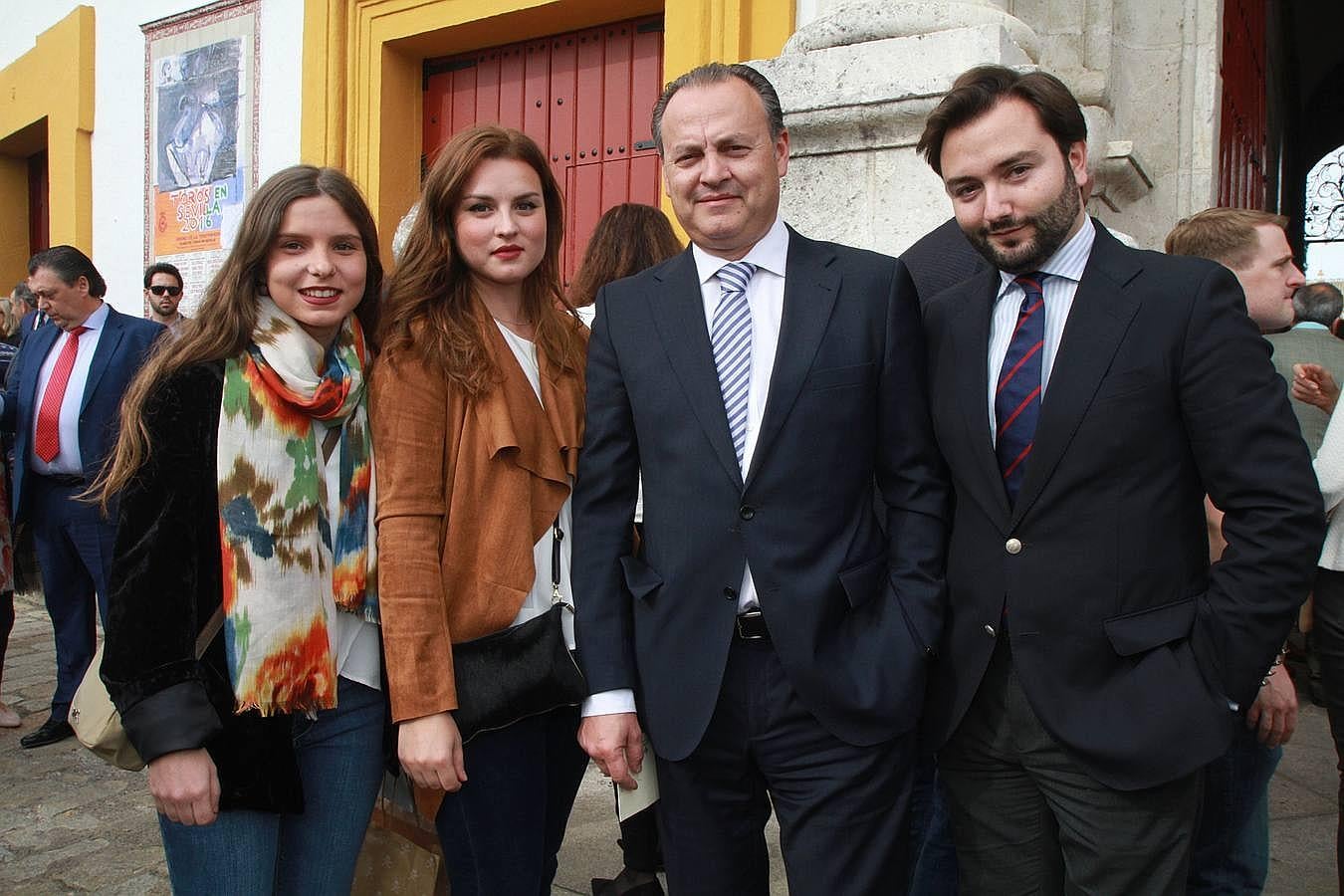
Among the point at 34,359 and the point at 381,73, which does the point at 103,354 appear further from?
the point at 381,73

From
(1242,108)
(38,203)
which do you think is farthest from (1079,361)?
(38,203)

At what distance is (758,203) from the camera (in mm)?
1862

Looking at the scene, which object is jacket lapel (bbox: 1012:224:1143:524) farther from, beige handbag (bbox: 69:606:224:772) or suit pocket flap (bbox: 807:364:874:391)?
beige handbag (bbox: 69:606:224:772)

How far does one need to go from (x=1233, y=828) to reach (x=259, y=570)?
2.06m

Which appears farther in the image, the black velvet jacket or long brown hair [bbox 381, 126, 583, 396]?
long brown hair [bbox 381, 126, 583, 396]

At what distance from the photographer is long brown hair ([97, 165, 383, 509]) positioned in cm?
172

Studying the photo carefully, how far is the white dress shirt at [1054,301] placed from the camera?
5.78 feet

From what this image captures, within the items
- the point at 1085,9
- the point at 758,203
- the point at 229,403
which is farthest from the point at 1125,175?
the point at 229,403

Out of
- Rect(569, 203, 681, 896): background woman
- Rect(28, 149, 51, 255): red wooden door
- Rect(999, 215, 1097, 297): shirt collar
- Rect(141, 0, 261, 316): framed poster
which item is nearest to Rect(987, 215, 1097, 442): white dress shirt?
Rect(999, 215, 1097, 297): shirt collar

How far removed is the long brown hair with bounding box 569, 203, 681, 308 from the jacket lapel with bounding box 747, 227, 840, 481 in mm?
1379

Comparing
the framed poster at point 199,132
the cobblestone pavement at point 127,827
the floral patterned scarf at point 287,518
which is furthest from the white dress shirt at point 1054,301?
the framed poster at point 199,132

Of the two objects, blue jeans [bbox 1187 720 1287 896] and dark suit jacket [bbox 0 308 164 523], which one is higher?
dark suit jacket [bbox 0 308 164 523]

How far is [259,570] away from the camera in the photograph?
A: 1.72 metres

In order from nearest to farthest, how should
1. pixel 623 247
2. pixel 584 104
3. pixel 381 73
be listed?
pixel 623 247 < pixel 584 104 < pixel 381 73
